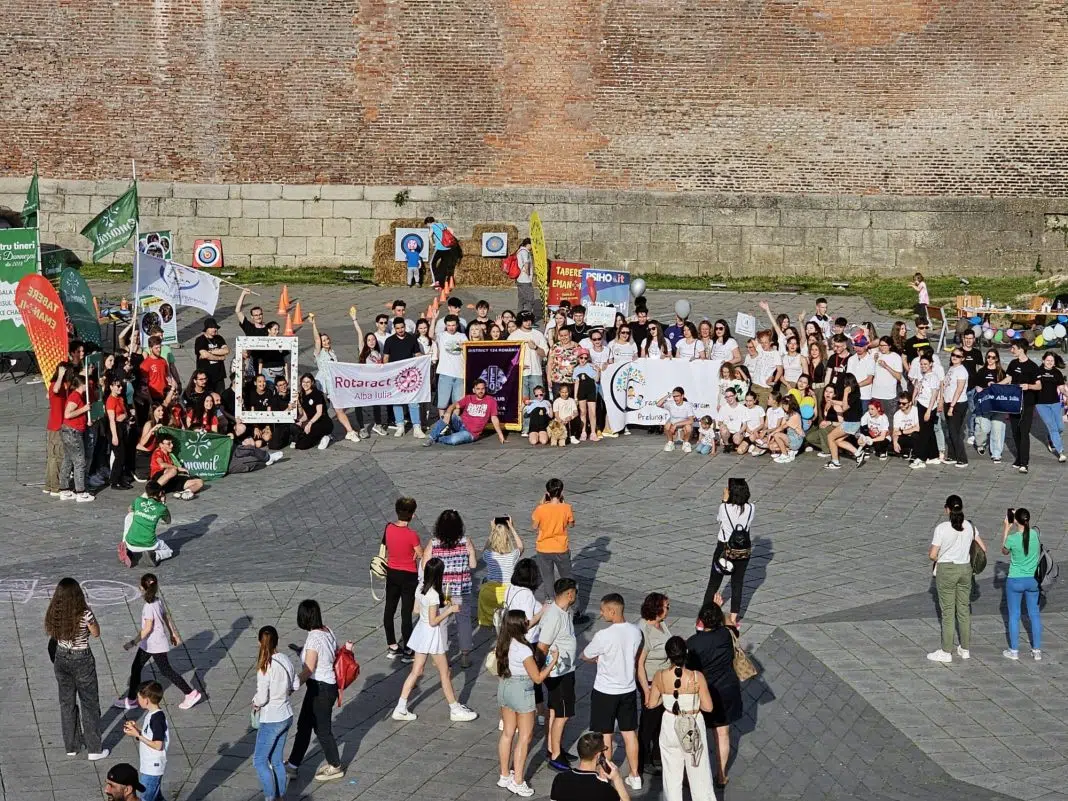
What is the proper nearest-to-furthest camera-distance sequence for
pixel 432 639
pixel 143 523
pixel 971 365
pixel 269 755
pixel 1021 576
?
pixel 269 755, pixel 432 639, pixel 1021 576, pixel 143 523, pixel 971 365

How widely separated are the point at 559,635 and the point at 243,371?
900cm

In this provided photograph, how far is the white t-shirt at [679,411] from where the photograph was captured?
19484 millimetres

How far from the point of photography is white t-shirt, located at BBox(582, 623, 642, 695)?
1102cm

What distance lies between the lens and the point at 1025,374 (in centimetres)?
1877

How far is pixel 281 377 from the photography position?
19.7 meters

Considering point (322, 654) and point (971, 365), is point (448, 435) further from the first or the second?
point (322, 654)

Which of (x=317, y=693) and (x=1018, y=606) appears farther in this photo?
(x=1018, y=606)

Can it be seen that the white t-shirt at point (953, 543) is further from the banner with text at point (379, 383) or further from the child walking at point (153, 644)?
the banner with text at point (379, 383)

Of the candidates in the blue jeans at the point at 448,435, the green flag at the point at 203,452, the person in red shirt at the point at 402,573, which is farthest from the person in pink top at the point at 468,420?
the person in red shirt at the point at 402,573

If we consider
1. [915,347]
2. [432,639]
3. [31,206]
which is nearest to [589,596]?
[432,639]

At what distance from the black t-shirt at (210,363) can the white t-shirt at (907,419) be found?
7798mm

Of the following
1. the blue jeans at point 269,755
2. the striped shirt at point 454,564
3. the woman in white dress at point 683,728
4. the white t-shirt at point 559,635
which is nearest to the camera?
the woman in white dress at point 683,728

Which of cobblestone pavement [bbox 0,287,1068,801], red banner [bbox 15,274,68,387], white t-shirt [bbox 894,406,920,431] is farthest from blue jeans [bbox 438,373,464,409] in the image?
white t-shirt [bbox 894,406,920,431]

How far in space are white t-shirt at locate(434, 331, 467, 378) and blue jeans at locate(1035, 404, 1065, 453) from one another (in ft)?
21.8
